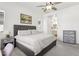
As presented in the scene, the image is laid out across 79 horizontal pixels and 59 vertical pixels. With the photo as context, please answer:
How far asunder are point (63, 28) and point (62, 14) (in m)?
0.57

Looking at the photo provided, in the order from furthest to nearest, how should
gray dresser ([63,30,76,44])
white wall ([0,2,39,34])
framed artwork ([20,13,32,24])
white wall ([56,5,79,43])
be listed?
gray dresser ([63,30,76,44])
white wall ([56,5,79,43])
framed artwork ([20,13,32,24])
white wall ([0,2,39,34])

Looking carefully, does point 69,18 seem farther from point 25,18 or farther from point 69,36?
point 25,18

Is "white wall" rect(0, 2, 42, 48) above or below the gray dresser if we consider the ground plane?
above

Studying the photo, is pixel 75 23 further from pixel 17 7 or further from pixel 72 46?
pixel 17 7

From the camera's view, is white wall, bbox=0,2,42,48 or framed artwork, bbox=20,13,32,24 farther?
framed artwork, bbox=20,13,32,24

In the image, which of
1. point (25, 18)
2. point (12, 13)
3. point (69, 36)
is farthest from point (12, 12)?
point (69, 36)

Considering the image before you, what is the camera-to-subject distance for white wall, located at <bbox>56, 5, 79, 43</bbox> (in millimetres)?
3119

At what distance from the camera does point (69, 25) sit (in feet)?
10.9

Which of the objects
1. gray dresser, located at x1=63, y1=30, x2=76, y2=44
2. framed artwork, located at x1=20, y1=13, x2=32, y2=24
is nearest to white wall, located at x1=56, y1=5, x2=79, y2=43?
gray dresser, located at x1=63, y1=30, x2=76, y2=44

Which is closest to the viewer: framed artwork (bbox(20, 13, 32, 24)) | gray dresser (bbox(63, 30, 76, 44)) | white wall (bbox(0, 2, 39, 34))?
white wall (bbox(0, 2, 39, 34))

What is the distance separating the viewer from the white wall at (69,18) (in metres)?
3.12

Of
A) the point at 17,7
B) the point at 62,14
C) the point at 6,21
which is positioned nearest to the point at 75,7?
the point at 62,14

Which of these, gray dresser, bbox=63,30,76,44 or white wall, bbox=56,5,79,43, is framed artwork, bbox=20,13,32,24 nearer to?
white wall, bbox=56,5,79,43

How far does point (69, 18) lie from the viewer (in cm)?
321
